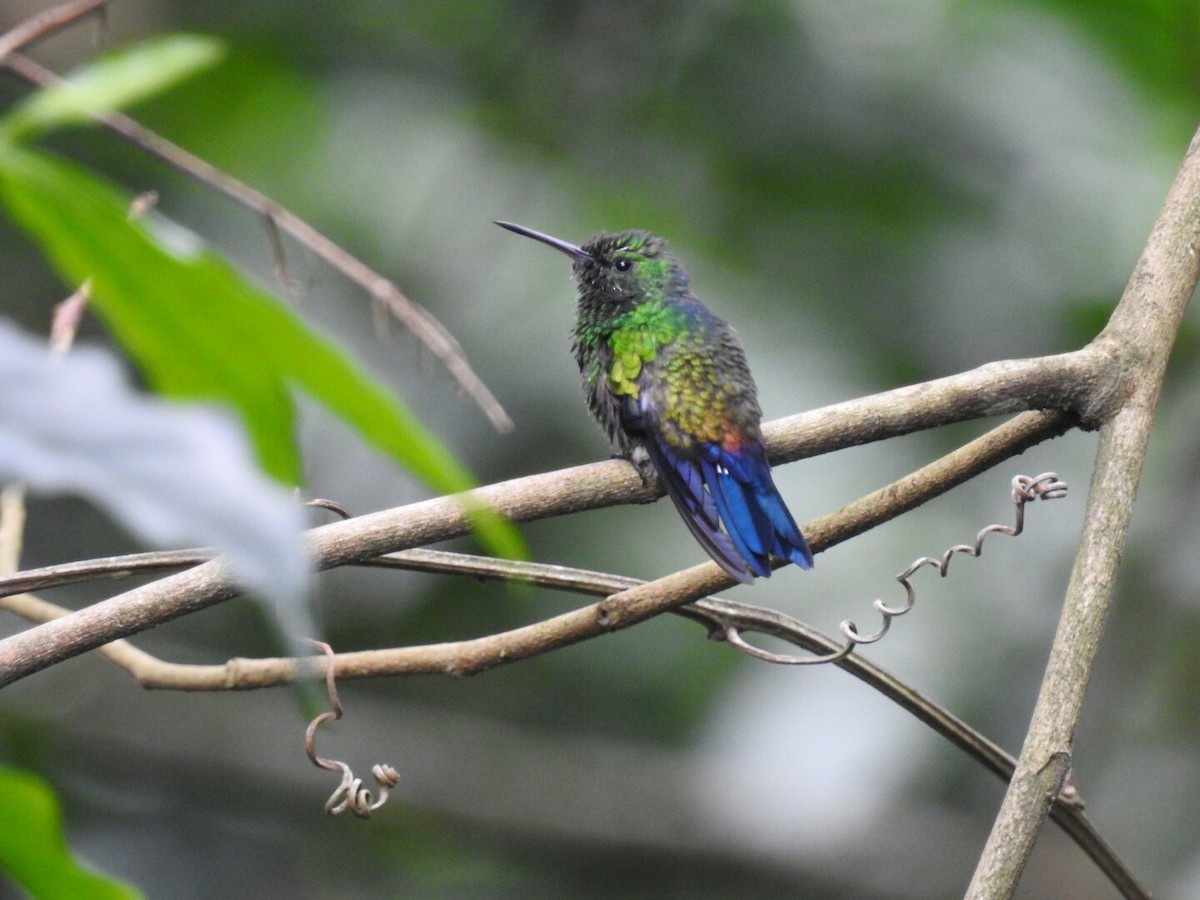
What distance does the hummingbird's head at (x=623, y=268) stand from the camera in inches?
145

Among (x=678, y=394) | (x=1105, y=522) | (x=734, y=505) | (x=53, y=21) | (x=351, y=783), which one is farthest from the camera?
(x=678, y=394)

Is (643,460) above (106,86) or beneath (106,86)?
above

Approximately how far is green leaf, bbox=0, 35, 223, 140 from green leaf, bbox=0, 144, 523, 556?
0.11 meters

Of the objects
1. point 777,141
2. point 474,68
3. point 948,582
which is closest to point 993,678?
point 948,582

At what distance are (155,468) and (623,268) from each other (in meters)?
3.33

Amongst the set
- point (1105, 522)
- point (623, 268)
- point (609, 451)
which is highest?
point (609, 451)

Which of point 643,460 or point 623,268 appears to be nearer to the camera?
point 643,460

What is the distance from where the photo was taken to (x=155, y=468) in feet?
1.59

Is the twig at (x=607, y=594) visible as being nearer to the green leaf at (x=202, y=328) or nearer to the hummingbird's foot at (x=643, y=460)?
the hummingbird's foot at (x=643, y=460)

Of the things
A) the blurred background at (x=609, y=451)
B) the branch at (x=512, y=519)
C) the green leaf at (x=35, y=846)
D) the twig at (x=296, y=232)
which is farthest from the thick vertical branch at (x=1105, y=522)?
the blurred background at (x=609, y=451)

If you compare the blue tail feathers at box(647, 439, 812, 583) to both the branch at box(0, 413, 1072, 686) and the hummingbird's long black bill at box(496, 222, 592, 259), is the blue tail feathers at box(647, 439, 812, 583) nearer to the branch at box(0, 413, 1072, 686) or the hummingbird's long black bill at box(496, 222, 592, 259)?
the branch at box(0, 413, 1072, 686)

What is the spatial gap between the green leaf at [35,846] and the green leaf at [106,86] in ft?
1.07

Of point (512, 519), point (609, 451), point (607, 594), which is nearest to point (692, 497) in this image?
point (607, 594)

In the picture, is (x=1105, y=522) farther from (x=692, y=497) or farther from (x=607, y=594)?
(x=692, y=497)
